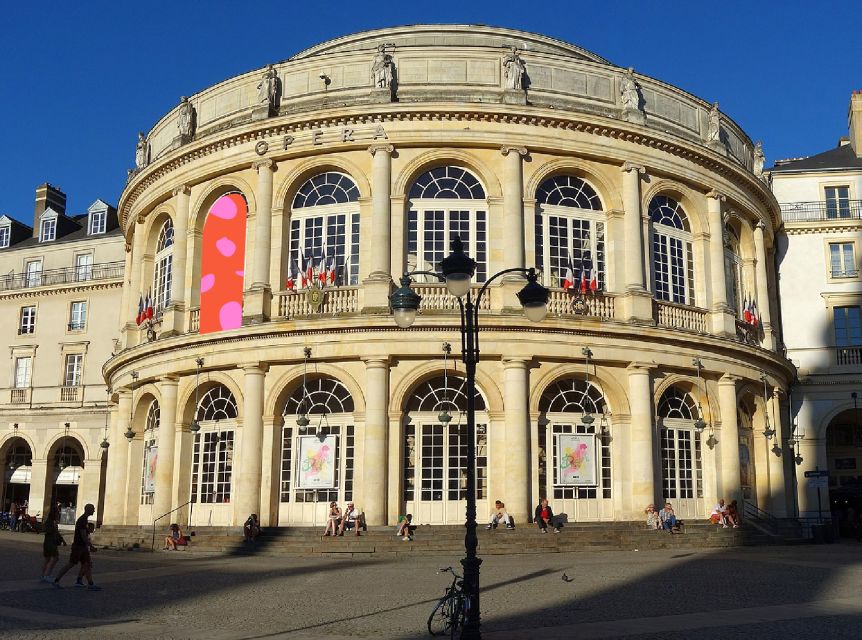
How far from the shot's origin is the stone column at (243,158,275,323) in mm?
30672

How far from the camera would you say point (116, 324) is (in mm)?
51844

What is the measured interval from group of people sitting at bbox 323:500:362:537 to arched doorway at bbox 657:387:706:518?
10068mm

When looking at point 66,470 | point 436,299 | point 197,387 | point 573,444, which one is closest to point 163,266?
point 197,387

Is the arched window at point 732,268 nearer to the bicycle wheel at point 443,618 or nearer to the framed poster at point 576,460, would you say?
the framed poster at point 576,460

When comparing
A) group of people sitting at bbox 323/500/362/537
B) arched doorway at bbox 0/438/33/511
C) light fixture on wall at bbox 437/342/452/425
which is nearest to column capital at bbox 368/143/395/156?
light fixture on wall at bbox 437/342/452/425

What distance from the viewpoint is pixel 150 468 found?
34375mm

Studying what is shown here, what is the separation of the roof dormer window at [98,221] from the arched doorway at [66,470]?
41.1 feet

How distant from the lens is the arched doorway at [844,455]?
139 feet

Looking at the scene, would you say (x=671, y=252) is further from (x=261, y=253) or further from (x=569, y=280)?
(x=261, y=253)

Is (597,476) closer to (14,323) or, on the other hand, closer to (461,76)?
(461,76)

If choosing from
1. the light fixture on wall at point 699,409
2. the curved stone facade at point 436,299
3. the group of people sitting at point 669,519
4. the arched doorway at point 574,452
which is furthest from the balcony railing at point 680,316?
the group of people sitting at point 669,519

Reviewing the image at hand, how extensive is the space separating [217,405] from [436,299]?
331 inches

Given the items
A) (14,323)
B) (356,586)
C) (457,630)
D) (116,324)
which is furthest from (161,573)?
(14,323)

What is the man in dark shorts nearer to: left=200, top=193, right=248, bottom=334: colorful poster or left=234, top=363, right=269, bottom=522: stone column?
left=234, top=363, right=269, bottom=522: stone column
